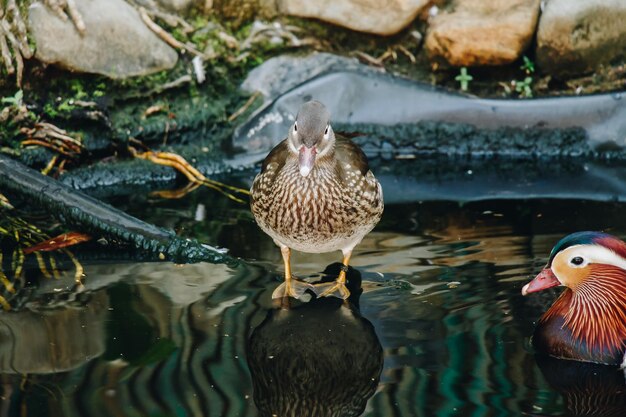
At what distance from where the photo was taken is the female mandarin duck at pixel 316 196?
4660mm

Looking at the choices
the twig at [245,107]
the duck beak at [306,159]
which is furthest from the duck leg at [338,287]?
the twig at [245,107]

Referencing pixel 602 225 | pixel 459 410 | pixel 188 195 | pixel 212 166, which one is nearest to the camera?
pixel 459 410

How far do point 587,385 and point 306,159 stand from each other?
1546mm

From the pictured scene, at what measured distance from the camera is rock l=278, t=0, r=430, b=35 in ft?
24.1

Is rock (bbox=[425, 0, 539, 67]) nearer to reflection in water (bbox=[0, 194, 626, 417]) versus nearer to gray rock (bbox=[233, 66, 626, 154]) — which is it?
gray rock (bbox=[233, 66, 626, 154])

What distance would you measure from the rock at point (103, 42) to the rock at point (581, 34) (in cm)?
269

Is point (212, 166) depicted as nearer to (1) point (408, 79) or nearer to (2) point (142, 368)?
(1) point (408, 79)

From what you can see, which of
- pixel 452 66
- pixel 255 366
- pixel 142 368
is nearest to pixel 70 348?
pixel 142 368

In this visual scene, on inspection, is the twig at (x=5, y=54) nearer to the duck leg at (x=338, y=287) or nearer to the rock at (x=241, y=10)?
the rock at (x=241, y=10)

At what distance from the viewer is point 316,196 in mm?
4664

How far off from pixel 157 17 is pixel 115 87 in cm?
64

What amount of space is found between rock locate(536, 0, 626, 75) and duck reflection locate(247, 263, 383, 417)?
10.5 ft

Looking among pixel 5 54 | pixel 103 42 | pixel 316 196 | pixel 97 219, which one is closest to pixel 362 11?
pixel 103 42

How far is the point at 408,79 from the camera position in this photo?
7246 millimetres
